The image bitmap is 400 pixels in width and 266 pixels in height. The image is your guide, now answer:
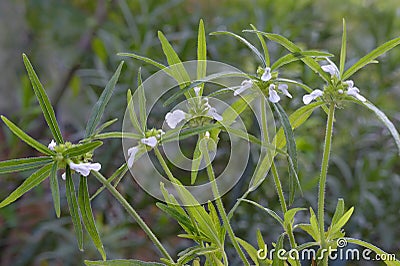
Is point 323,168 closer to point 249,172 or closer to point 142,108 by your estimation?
point 142,108

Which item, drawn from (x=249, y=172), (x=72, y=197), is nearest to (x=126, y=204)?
(x=72, y=197)

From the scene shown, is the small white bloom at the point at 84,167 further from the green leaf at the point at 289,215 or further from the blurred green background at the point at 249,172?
the blurred green background at the point at 249,172

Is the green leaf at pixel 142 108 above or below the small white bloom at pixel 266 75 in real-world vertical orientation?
below

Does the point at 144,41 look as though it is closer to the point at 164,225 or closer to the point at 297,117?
the point at 164,225

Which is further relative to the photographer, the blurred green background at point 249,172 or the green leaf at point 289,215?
the blurred green background at point 249,172

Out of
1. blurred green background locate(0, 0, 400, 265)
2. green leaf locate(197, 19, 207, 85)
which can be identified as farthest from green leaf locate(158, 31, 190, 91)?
blurred green background locate(0, 0, 400, 265)

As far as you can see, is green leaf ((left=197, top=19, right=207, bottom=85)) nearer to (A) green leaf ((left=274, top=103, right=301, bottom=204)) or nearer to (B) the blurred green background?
(A) green leaf ((left=274, top=103, right=301, bottom=204))

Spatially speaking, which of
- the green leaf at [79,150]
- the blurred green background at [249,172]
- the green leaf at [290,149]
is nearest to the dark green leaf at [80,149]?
the green leaf at [79,150]
